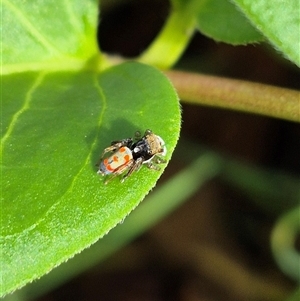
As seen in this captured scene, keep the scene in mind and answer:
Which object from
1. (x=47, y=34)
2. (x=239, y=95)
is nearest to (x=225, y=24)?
(x=239, y=95)

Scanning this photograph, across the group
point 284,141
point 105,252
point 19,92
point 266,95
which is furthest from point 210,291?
point 19,92

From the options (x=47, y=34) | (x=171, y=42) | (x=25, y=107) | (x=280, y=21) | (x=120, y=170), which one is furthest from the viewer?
(x=171, y=42)

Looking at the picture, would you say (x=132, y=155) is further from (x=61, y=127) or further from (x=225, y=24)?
(x=225, y=24)

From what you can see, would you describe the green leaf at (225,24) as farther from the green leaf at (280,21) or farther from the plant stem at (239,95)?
the green leaf at (280,21)

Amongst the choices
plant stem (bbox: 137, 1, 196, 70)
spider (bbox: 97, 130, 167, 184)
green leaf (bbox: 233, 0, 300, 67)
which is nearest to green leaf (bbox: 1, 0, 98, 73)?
plant stem (bbox: 137, 1, 196, 70)

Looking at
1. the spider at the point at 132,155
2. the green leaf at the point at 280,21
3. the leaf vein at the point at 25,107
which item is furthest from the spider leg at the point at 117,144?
the green leaf at the point at 280,21

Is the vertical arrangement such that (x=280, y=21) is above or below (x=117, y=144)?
above
